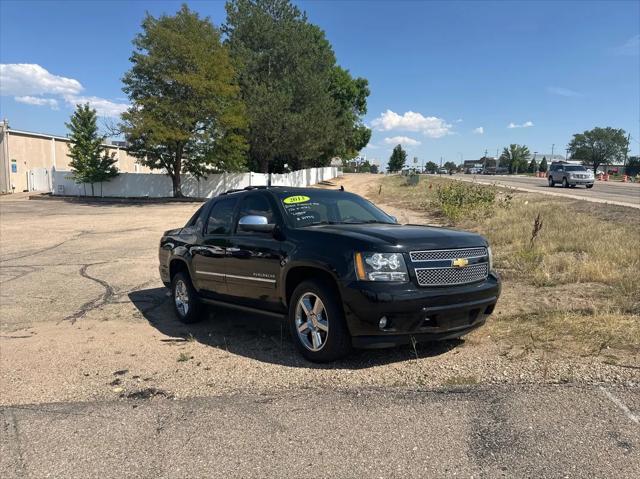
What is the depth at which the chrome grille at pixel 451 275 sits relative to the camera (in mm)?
4562

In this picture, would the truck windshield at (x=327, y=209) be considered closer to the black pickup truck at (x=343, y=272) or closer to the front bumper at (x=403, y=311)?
the black pickup truck at (x=343, y=272)

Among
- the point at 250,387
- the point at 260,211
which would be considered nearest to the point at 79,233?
the point at 260,211

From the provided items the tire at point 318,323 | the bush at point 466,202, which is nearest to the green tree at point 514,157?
the bush at point 466,202

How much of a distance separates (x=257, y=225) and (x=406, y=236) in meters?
1.49

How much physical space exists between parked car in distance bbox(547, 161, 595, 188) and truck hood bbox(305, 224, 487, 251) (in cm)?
3676

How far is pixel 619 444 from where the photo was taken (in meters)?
3.29

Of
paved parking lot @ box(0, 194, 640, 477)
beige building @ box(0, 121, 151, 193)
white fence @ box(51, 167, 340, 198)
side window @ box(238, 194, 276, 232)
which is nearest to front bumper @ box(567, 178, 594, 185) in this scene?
white fence @ box(51, 167, 340, 198)

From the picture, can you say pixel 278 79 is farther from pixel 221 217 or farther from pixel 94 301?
pixel 221 217

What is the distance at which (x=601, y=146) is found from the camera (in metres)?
145

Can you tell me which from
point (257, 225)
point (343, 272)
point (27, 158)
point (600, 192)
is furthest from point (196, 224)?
point (27, 158)

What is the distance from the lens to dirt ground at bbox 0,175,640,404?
14.8ft

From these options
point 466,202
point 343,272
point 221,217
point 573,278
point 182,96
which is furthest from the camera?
point 182,96

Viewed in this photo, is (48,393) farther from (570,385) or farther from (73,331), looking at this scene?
(570,385)

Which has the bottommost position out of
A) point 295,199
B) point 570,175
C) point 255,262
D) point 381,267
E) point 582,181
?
point 255,262
